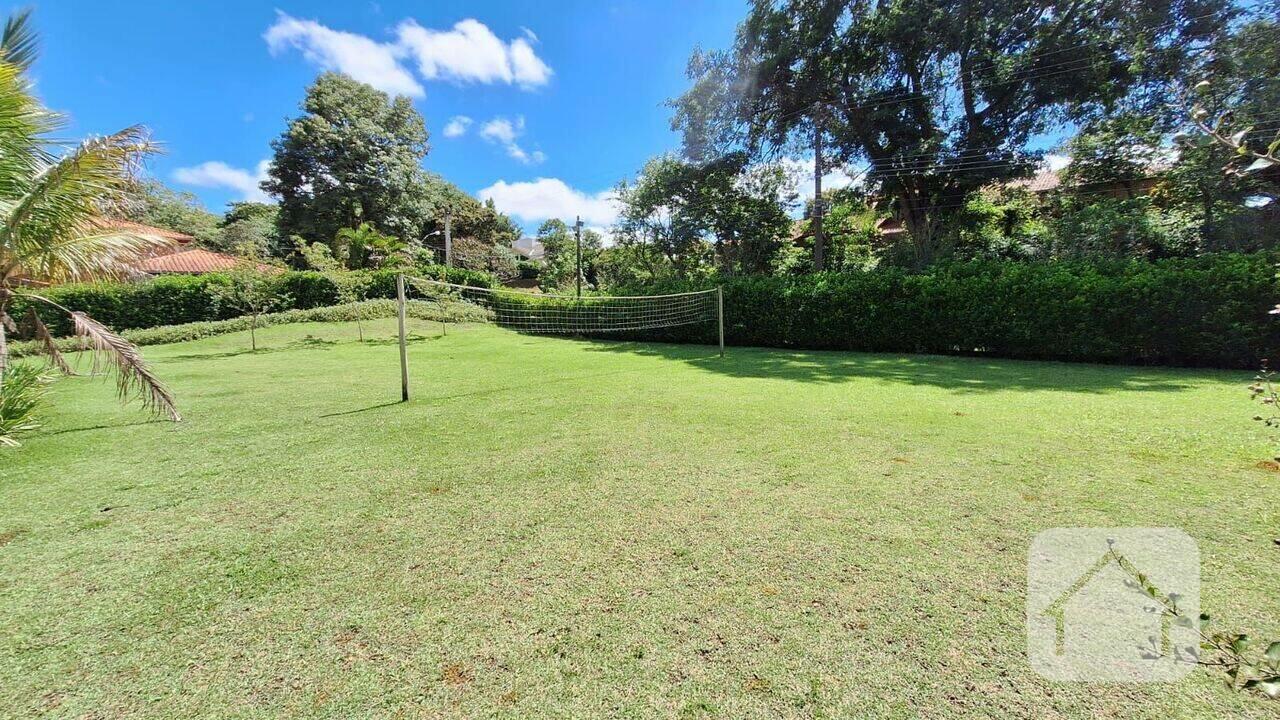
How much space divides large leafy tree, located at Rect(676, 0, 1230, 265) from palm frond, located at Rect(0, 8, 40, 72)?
1639cm

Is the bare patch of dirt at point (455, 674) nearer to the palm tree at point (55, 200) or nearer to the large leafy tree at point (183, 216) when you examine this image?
the palm tree at point (55, 200)

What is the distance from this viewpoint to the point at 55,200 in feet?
15.2

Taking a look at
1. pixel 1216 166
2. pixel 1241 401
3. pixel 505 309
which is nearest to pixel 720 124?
pixel 505 309

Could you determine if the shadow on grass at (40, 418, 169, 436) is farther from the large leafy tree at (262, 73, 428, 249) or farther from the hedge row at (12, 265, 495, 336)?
the large leafy tree at (262, 73, 428, 249)

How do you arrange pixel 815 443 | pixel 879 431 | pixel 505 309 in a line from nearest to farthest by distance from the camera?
1. pixel 815 443
2. pixel 879 431
3. pixel 505 309

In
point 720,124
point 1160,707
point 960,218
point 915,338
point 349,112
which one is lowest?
point 1160,707

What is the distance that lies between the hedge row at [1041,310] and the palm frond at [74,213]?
40.6 feet

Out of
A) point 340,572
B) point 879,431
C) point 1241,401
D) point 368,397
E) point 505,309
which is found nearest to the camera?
point 340,572

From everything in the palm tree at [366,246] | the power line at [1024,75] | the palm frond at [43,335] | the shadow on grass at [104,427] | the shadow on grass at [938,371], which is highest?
the power line at [1024,75]

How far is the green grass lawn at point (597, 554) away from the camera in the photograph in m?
1.73

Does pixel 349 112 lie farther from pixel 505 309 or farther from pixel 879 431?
pixel 879 431

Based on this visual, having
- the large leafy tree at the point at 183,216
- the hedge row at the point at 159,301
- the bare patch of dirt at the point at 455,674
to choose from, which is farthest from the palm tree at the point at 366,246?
the bare patch of dirt at the point at 455,674

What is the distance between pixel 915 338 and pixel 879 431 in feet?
26.7

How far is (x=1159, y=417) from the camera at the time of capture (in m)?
5.02
